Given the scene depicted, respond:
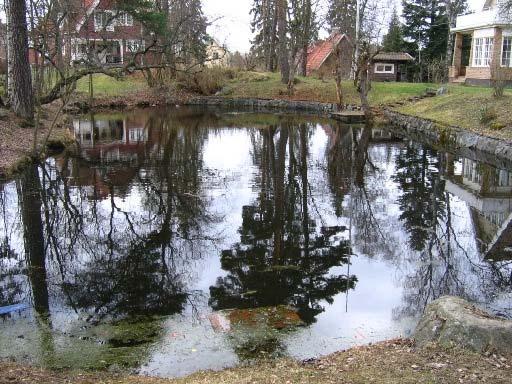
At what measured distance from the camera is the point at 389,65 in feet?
144

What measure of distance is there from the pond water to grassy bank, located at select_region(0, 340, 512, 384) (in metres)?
0.44

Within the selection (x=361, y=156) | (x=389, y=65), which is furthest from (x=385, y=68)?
(x=361, y=156)

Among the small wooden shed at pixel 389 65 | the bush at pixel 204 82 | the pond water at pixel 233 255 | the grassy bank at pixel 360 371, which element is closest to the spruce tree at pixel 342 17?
the small wooden shed at pixel 389 65

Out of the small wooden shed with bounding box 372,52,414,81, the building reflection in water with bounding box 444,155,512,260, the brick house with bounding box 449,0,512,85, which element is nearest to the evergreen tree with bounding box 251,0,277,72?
the small wooden shed with bounding box 372,52,414,81

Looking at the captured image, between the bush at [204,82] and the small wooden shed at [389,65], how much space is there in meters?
11.8

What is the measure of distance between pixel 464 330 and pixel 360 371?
120 cm

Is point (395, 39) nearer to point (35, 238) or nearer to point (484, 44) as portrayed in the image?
point (484, 44)

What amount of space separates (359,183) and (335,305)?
315 inches

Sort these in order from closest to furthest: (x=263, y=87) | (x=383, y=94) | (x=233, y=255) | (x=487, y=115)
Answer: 1. (x=233, y=255)
2. (x=487, y=115)
3. (x=383, y=94)
4. (x=263, y=87)

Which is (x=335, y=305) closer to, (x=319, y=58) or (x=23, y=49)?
(x=23, y=49)

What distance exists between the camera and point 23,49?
19391 millimetres

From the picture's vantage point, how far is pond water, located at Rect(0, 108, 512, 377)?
6605mm

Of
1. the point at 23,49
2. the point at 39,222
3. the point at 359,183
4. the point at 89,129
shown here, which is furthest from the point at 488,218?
the point at 89,129

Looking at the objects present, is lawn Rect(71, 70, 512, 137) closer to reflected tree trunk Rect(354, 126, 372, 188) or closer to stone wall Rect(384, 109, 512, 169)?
stone wall Rect(384, 109, 512, 169)
